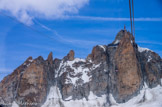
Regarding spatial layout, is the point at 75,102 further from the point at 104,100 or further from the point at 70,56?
the point at 70,56

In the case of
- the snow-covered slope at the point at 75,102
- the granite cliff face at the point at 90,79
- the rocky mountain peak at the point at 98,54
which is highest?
the rocky mountain peak at the point at 98,54

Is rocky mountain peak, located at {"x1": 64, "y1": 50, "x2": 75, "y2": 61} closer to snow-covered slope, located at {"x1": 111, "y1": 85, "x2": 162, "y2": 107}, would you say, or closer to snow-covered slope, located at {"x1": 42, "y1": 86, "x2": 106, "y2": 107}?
snow-covered slope, located at {"x1": 42, "y1": 86, "x2": 106, "y2": 107}

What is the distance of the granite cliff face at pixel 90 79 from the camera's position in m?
93.2

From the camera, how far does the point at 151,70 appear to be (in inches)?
3878

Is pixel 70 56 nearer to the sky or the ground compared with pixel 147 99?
nearer to the sky

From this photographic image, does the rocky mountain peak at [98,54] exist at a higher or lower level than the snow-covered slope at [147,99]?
higher

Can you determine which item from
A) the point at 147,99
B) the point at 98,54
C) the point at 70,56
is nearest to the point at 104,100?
the point at 147,99

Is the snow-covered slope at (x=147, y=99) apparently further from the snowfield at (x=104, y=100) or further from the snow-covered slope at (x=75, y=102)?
the snow-covered slope at (x=75, y=102)

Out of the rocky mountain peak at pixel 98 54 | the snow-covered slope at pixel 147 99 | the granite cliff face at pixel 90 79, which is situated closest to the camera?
the snow-covered slope at pixel 147 99

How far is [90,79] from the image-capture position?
103 metres

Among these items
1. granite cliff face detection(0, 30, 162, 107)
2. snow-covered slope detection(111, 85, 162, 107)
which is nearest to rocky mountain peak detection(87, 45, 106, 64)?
granite cliff face detection(0, 30, 162, 107)

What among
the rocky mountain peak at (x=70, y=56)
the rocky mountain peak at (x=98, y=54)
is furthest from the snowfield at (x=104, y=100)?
the rocky mountain peak at (x=98, y=54)

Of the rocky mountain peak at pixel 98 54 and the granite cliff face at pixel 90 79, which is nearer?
the granite cliff face at pixel 90 79

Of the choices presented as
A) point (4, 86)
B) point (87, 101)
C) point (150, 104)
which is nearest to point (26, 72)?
point (4, 86)
